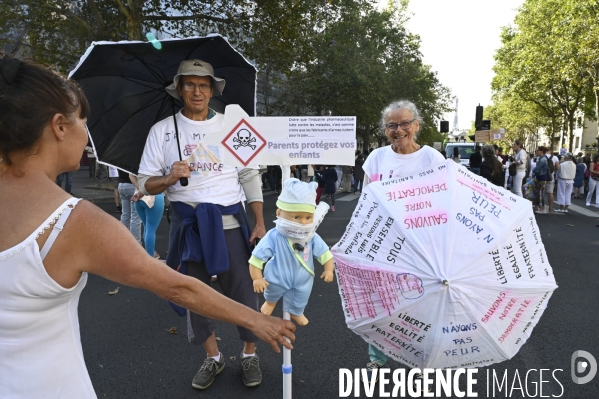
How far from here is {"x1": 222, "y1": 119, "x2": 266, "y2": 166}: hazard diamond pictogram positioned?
2.34 m

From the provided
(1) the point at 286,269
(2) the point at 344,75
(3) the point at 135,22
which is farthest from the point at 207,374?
(2) the point at 344,75

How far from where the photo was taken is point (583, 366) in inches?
140

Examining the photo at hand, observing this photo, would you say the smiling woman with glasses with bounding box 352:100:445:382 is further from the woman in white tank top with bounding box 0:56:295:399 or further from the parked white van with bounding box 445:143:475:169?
the parked white van with bounding box 445:143:475:169

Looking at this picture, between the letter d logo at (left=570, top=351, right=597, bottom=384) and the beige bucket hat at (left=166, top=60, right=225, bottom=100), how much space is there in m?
3.29

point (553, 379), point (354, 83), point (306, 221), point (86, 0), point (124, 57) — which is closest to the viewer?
point (306, 221)

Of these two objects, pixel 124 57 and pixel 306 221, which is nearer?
pixel 306 221

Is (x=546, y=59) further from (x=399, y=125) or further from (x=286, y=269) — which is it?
(x=286, y=269)

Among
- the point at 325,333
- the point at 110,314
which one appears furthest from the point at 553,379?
the point at 110,314

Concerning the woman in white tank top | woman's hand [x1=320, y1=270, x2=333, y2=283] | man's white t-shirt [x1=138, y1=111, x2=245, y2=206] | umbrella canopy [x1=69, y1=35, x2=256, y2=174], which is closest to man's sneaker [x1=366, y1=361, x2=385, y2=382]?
woman's hand [x1=320, y1=270, x2=333, y2=283]

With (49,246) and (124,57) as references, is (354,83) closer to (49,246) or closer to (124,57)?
(124,57)

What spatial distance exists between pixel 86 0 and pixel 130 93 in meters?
15.8

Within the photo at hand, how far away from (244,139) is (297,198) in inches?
19.0

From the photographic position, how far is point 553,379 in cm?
336

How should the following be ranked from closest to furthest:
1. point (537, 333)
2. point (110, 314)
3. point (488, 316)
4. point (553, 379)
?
point (488, 316), point (553, 379), point (537, 333), point (110, 314)
